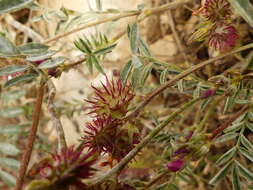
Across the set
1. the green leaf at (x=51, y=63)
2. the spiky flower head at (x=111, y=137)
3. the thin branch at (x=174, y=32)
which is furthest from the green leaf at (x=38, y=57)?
the thin branch at (x=174, y=32)

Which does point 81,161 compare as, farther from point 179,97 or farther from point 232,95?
point 179,97

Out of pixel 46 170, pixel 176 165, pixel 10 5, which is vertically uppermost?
pixel 10 5

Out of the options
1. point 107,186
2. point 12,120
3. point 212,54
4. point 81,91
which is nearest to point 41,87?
point 107,186

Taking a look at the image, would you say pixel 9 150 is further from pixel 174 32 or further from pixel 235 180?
pixel 174 32

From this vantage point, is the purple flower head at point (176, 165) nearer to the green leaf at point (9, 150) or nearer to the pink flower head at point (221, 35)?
the pink flower head at point (221, 35)

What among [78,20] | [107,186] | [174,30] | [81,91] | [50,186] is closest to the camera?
[50,186]

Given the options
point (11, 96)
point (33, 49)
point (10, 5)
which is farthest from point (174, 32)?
point (10, 5)

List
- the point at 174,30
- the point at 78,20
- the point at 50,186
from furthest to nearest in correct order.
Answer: the point at 174,30, the point at 78,20, the point at 50,186
